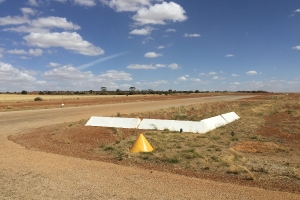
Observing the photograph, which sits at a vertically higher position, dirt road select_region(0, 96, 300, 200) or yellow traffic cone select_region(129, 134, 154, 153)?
yellow traffic cone select_region(129, 134, 154, 153)

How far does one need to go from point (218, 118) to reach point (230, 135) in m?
4.58

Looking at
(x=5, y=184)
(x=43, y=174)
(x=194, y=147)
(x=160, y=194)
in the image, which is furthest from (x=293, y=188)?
(x=5, y=184)

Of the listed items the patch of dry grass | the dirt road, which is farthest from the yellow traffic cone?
the dirt road

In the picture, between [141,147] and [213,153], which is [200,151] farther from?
[141,147]

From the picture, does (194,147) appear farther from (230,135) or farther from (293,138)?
(293,138)

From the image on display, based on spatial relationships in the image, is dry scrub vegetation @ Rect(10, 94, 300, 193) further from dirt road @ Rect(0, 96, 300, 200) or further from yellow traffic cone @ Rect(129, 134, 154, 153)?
dirt road @ Rect(0, 96, 300, 200)

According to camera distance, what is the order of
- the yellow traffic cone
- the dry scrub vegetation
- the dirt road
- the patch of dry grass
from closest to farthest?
the dirt road, the dry scrub vegetation, the patch of dry grass, the yellow traffic cone

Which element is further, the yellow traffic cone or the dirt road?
the yellow traffic cone

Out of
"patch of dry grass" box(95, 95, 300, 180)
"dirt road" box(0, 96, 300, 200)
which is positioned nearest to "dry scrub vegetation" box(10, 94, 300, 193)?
"patch of dry grass" box(95, 95, 300, 180)

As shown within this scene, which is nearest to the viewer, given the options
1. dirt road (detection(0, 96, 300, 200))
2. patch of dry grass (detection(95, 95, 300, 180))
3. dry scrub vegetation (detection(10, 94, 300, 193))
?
dirt road (detection(0, 96, 300, 200))

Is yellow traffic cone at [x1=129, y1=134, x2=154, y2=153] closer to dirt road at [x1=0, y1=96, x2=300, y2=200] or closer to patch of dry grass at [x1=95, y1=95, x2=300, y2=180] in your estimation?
patch of dry grass at [x1=95, y1=95, x2=300, y2=180]

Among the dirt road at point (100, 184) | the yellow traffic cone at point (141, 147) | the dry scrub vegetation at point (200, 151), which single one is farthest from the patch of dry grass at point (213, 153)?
the dirt road at point (100, 184)

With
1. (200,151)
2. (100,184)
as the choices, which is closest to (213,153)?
(200,151)

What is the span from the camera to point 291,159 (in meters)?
8.91
